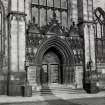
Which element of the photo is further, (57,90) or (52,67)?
(52,67)

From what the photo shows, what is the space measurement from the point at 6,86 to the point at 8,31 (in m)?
4.14

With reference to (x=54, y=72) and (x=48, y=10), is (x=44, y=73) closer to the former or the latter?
(x=54, y=72)

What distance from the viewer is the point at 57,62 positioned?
62.4 ft

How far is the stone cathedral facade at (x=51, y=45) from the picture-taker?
16.4m

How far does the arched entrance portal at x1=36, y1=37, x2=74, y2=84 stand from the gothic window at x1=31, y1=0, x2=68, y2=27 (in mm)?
2074

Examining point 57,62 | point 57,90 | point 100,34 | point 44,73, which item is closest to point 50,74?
point 44,73

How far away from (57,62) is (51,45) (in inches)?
68.5

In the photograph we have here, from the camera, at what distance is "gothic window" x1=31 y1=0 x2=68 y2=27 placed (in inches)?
738

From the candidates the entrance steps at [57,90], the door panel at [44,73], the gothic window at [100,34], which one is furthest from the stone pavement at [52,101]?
the gothic window at [100,34]

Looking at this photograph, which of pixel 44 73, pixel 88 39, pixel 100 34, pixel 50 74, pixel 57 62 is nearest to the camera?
pixel 44 73

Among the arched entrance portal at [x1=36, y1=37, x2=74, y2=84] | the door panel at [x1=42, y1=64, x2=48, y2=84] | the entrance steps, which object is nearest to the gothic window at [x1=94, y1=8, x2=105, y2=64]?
the arched entrance portal at [x1=36, y1=37, x2=74, y2=84]

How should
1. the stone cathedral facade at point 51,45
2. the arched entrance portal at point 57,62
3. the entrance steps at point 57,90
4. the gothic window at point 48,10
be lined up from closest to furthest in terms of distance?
1. the stone cathedral facade at point 51,45
2. the entrance steps at point 57,90
3. the arched entrance portal at point 57,62
4. the gothic window at point 48,10

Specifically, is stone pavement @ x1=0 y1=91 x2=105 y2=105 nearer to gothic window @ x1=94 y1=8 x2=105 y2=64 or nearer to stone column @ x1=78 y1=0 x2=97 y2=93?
stone column @ x1=78 y1=0 x2=97 y2=93

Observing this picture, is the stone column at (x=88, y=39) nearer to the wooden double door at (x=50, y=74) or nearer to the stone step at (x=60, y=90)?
the stone step at (x=60, y=90)
